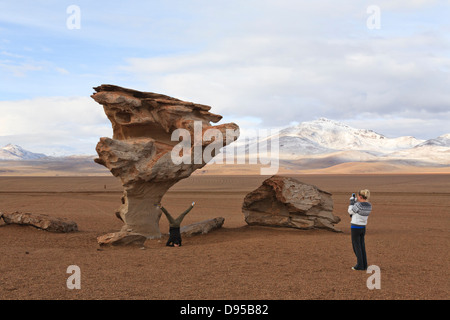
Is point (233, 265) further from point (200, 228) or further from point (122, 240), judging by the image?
point (200, 228)

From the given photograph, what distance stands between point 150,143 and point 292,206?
615 cm

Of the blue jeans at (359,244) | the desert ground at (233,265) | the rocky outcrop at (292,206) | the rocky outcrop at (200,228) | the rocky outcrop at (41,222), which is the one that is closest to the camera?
the desert ground at (233,265)

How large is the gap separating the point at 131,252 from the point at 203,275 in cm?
388

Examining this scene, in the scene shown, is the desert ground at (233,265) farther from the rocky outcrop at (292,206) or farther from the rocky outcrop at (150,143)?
the rocky outcrop at (150,143)

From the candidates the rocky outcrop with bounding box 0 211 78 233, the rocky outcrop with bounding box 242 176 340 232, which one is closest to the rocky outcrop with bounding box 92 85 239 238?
the rocky outcrop with bounding box 0 211 78 233

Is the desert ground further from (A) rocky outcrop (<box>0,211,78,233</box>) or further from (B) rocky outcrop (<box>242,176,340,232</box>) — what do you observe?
(B) rocky outcrop (<box>242,176,340,232</box>)

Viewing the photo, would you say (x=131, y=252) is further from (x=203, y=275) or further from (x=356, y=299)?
(x=356, y=299)

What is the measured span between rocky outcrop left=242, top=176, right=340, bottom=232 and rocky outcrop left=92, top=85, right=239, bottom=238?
310cm

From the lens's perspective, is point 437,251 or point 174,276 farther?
point 437,251

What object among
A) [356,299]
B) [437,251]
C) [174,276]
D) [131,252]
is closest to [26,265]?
[131,252]

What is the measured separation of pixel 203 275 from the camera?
31.4 ft

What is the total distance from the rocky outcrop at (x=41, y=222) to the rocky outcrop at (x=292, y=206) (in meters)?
7.75

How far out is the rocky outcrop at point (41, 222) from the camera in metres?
16.9

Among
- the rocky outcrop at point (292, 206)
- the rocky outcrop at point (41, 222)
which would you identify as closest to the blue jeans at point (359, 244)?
the rocky outcrop at point (292, 206)
